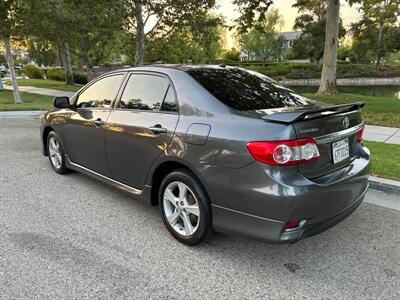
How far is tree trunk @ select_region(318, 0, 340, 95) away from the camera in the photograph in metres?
14.0

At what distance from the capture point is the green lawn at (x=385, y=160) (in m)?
4.94

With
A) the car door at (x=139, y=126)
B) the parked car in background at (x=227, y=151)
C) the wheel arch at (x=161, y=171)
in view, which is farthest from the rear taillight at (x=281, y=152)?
the car door at (x=139, y=126)

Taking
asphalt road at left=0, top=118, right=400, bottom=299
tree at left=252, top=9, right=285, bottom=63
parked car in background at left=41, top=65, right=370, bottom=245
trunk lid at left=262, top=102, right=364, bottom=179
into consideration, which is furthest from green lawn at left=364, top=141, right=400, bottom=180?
tree at left=252, top=9, right=285, bottom=63

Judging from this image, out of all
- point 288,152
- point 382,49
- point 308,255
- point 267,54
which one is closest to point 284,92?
point 288,152

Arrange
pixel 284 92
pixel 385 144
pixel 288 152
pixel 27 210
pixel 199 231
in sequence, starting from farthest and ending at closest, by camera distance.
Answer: pixel 385 144 → pixel 27 210 → pixel 284 92 → pixel 199 231 → pixel 288 152

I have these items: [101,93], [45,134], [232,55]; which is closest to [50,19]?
[45,134]

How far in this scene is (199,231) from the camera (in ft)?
10.3

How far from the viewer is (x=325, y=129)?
9.31 ft

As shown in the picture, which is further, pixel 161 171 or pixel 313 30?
pixel 313 30

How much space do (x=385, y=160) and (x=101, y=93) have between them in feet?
14.3

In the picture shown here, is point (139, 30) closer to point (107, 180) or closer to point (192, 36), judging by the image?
point (192, 36)

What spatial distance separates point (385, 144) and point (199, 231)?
5.21 m

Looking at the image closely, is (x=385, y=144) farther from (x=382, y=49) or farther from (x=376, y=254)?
(x=382, y=49)

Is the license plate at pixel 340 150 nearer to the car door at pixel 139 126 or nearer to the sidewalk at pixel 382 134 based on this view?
the car door at pixel 139 126
